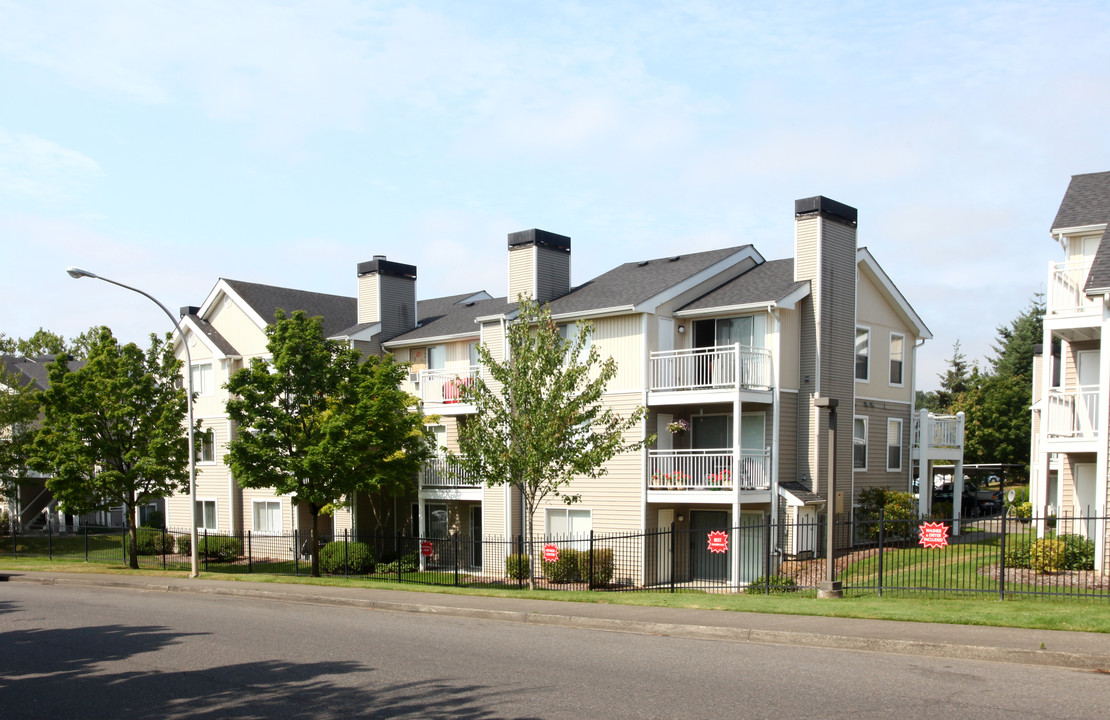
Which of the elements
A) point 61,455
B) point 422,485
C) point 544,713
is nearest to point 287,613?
point 544,713

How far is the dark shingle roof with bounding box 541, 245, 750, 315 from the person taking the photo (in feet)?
95.8

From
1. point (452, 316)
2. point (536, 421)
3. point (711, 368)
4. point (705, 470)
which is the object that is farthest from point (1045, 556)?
point (452, 316)

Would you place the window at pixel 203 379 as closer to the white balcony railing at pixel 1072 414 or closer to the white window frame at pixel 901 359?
the white window frame at pixel 901 359

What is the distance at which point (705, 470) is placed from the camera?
27109mm

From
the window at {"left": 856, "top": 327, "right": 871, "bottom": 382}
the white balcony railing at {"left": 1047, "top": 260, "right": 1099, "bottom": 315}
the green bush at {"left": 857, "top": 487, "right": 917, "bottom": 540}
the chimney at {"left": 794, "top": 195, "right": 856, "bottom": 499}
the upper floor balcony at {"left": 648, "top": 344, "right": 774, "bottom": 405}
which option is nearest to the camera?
the white balcony railing at {"left": 1047, "top": 260, "right": 1099, "bottom": 315}

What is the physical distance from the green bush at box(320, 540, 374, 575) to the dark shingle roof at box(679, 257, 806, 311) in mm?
13020

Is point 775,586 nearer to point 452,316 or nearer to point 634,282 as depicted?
Answer: point 634,282

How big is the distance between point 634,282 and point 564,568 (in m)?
9.38

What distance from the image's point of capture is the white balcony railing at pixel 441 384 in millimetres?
33188

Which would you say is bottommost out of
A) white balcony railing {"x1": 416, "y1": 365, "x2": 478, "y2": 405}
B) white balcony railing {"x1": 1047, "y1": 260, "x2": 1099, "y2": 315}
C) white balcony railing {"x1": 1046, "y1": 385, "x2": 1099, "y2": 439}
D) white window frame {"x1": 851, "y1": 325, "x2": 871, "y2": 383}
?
white balcony railing {"x1": 1046, "y1": 385, "x2": 1099, "y2": 439}

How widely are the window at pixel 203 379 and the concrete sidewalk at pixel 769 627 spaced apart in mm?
18417

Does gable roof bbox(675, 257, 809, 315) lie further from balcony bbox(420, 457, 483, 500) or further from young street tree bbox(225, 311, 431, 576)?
young street tree bbox(225, 311, 431, 576)

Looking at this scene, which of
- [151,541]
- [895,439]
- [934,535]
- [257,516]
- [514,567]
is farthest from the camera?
[151,541]

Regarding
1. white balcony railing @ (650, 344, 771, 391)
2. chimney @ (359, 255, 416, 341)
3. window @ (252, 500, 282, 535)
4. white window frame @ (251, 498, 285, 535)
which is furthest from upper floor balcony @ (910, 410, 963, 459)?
window @ (252, 500, 282, 535)
